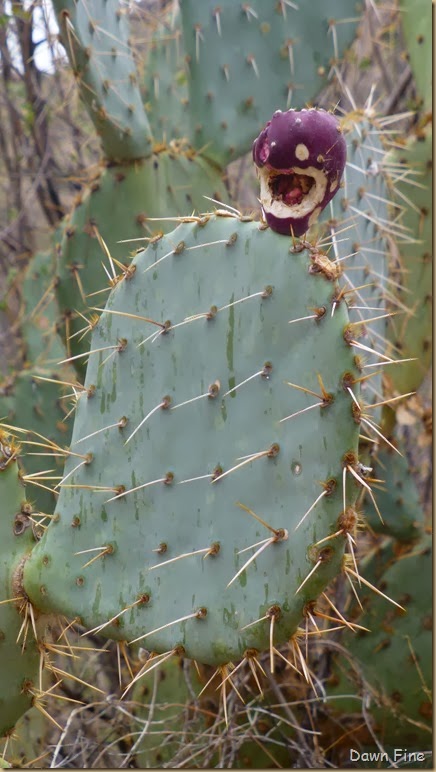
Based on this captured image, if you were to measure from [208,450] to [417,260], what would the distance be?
4.14 feet

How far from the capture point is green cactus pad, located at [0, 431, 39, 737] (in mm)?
1195

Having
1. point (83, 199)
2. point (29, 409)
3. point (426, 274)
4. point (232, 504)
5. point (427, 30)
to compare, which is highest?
point (427, 30)

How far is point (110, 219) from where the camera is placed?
182cm

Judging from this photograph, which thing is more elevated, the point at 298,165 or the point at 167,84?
the point at 298,165

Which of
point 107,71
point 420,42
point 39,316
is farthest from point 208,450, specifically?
point 420,42

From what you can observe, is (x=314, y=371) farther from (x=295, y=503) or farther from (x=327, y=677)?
(x=327, y=677)

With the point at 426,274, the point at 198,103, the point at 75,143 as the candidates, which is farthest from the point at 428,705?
the point at 75,143

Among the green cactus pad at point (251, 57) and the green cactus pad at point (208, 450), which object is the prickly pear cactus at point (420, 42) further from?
the green cactus pad at point (208, 450)

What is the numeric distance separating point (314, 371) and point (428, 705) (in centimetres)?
122

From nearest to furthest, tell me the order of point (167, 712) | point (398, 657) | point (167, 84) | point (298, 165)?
1. point (298, 165)
2. point (167, 712)
3. point (398, 657)
4. point (167, 84)

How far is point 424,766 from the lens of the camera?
1.73 m

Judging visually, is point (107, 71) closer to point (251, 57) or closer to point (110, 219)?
point (110, 219)

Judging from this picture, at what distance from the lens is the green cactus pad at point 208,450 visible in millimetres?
975

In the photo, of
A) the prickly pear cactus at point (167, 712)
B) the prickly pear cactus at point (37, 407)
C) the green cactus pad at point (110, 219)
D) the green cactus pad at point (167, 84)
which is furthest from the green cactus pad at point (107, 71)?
the prickly pear cactus at point (167, 712)
